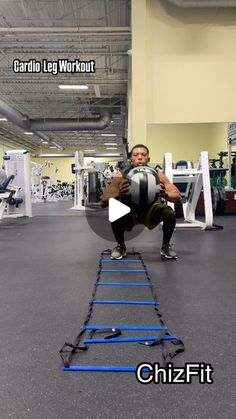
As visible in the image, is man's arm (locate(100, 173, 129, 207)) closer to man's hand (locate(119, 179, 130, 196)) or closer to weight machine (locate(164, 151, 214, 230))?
man's hand (locate(119, 179, 130, 196))

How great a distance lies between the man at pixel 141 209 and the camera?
255 centimetres

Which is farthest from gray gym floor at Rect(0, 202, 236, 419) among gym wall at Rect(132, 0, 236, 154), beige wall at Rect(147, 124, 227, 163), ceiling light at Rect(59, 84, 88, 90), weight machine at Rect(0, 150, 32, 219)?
ceiling light at Rect(59, 84, 88, 90)

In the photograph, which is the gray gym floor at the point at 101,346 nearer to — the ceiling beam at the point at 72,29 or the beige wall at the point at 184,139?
the beige wall at the point at 184,139

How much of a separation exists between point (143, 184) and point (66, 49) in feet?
22.6

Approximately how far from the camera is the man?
2.55m

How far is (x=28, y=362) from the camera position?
3.73 feet

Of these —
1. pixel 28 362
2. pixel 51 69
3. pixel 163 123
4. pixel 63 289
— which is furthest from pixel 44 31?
pixel 28 362

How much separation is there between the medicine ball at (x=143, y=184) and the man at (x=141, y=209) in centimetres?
7

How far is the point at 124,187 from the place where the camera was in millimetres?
2516

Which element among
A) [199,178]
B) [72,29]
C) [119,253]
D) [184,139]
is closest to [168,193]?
[119,253]

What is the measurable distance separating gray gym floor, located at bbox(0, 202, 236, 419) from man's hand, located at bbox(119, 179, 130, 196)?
0.54 meters

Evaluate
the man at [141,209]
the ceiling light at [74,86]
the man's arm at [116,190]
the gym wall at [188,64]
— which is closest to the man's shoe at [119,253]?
the man at [141,209]

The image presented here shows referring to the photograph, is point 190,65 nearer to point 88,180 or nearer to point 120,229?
point 88,180

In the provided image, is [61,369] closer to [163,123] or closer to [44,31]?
[163,123]
